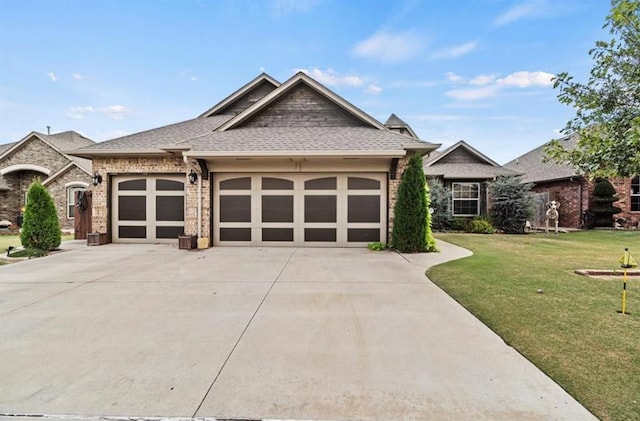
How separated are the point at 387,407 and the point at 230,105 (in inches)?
599

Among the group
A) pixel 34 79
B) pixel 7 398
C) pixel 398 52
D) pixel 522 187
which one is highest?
pixel 398 52

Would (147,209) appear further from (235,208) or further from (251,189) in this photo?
(251,189)

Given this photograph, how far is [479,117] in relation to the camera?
71.6 feet

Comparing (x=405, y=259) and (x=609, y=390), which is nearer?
(x=609, y=390)

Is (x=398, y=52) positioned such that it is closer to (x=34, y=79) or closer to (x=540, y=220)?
(x=540, y=220)

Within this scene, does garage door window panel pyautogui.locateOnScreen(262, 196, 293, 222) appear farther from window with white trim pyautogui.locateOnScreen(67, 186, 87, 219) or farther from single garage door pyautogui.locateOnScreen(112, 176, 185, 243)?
window with white trim pyautogui.locateOnScreen(67, 186, 87, 219)

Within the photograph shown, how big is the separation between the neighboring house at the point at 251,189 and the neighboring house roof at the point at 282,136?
61 millimetres

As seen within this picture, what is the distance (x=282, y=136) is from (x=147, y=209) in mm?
5610

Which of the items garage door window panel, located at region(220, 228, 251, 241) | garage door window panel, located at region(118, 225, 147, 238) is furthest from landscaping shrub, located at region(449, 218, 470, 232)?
garage door window panel, located at region(118, 225, 147, 238)

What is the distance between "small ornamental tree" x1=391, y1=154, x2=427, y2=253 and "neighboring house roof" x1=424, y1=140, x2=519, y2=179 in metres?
8.67

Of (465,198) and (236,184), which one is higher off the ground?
(236,184)

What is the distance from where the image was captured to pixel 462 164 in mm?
18609

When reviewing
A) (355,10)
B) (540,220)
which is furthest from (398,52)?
(540,220)

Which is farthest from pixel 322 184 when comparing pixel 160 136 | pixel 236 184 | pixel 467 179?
pixel 467 179
